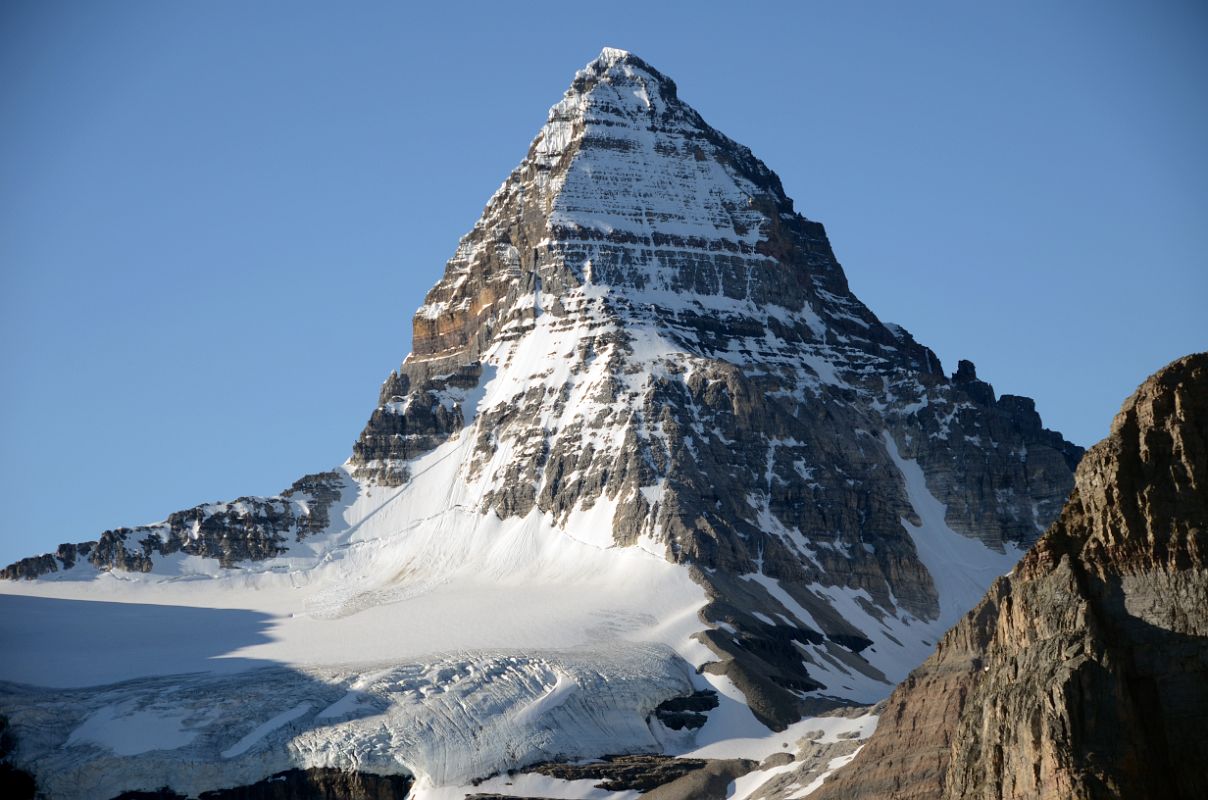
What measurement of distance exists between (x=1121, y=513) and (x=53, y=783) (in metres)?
139

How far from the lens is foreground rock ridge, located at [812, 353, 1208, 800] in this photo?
65.1m

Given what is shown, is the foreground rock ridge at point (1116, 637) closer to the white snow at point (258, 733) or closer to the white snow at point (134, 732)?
the white snow at point (258, 733)

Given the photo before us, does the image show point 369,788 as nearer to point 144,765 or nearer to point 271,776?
point 271,776

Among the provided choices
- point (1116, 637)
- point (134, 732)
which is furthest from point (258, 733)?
point (1116, 637)

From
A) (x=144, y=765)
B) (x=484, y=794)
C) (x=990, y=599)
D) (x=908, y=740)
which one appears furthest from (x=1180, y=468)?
(x=144, y=765)

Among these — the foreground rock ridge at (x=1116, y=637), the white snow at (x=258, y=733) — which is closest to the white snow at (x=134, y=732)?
the white snow at (x=258, y=733)

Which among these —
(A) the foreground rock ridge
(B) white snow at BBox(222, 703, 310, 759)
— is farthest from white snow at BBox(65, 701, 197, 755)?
(A) the foreground rock ridge

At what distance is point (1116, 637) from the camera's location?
67250mm

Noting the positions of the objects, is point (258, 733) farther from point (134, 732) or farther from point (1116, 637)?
point (1116, 637)

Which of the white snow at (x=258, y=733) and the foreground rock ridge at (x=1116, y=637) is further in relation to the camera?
the white snow at (x=258, y=733)

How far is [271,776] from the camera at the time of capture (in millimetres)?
189375

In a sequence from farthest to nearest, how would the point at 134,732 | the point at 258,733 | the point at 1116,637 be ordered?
1. the point at 258,733
2. the point at 134,732
3. the point at 1116,637

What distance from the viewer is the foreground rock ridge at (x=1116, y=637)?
213ft

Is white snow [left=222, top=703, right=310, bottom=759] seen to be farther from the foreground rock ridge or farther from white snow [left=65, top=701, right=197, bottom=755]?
the foreground rock ridge
